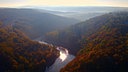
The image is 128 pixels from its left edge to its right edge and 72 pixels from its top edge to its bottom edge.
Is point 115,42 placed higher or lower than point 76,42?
higher

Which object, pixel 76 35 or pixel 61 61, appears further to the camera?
pixel 76 35

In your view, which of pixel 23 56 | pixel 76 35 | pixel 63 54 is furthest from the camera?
pixel 76 35

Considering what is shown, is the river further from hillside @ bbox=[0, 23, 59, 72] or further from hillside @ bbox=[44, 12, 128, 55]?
hillside @ bbox=[44, 12, 128, 55]

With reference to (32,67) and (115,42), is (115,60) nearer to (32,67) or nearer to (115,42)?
(115,42)

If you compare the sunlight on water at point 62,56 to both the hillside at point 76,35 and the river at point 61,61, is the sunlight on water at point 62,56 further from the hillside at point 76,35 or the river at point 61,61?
the hillside at point 76,35

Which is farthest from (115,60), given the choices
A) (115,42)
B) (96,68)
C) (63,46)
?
(63,46)

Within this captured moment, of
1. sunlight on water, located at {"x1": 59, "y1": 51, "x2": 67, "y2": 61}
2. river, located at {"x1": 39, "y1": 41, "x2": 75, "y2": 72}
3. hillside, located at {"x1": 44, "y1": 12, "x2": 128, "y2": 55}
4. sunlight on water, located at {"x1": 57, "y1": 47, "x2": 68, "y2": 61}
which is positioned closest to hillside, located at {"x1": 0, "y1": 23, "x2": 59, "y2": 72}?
river, located at {"x1": 39, "y1": 41, "x2": 75, "y2": 72}

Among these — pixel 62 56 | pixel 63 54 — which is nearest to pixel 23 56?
pixel 62 56

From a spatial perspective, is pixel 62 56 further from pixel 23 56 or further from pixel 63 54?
pixel 23 56
